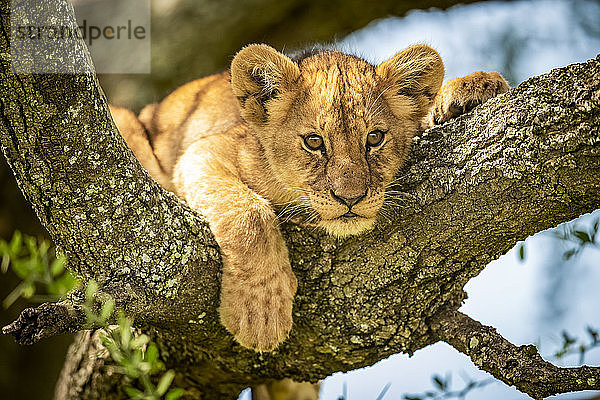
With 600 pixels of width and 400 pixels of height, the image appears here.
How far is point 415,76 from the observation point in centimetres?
323

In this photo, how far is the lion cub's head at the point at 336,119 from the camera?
2.85 metres

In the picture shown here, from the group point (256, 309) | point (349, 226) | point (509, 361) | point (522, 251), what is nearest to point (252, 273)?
point (256, 309)

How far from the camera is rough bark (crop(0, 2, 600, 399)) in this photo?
2.27 m

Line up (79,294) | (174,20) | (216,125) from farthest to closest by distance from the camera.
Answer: (174,20) → (216,125) → (79,294)

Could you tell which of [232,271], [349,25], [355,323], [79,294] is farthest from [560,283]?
[79,294]

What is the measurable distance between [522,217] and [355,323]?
86 centimetres

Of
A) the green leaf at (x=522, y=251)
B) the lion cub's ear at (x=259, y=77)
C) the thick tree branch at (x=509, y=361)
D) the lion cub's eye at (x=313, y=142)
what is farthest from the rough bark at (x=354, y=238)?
the lion cub's ear at (x=259, y=77)

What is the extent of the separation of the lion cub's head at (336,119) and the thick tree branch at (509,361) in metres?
0.58

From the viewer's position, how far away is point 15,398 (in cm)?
498

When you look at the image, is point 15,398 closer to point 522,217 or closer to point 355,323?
point 355,323

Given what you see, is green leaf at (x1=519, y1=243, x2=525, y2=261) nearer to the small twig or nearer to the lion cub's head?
the lion cub's head

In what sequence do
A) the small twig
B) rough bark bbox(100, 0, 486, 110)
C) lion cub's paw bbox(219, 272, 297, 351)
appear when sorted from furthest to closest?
1. rough bark bbox(100, 0, 486, 110)
2. lion cub's paw bbox(219, 272, 297, 351)
3. the small twig

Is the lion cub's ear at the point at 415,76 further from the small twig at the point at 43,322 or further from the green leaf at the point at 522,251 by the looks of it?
the small twig at the point at 43,322

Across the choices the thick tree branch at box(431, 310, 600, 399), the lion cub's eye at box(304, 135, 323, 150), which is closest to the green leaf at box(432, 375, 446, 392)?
the thick tree branch at box(431, 310, 600, 399)
